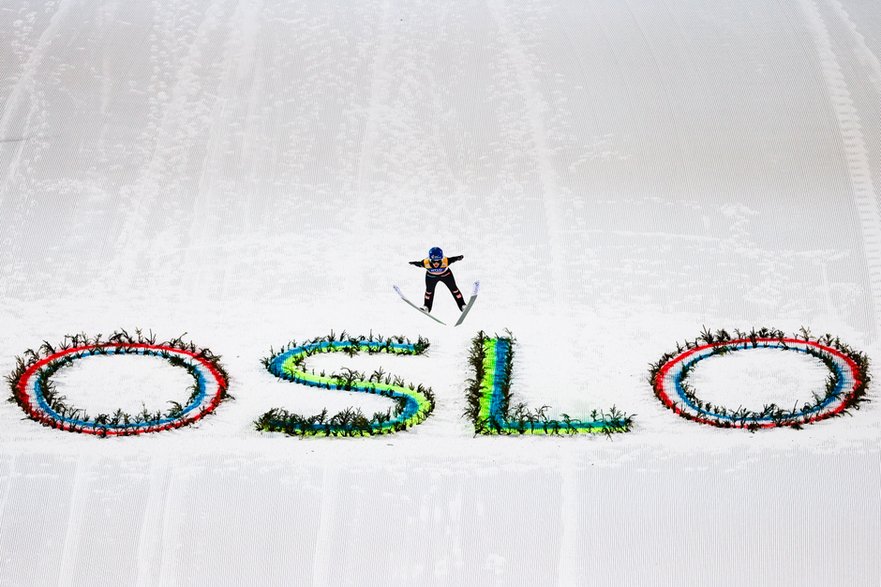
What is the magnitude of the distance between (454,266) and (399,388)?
71.9 inches

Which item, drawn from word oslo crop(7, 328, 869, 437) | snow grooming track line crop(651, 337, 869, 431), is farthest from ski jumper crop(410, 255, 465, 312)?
snow grooming track line crop(651, 337, 869, 431)

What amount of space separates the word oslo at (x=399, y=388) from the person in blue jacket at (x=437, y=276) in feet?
1.68

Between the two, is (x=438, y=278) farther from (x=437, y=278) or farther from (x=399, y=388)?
(x=399, y=388)

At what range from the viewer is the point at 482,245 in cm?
1243

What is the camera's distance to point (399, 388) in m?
10.5

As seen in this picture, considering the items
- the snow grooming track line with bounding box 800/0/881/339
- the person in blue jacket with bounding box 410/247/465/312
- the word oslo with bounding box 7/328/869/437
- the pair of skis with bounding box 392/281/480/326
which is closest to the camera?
the word oslo with bounding box 7/328/869/437

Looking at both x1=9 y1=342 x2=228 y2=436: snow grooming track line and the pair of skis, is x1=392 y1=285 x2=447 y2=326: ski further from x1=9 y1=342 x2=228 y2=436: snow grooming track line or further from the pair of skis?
x1=9 y1=342 x2=228 y2=436: snow grooming track line

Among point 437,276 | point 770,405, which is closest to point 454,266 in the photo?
point 437,276

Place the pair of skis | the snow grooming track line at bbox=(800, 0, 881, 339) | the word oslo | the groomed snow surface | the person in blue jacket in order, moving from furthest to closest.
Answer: the snow grooming track line at bbox=(800, 0, 881, 339), the person in blue jacket, the pair of skis, the word oslo, the groomed snow surface

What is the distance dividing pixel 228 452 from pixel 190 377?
37.8 inches

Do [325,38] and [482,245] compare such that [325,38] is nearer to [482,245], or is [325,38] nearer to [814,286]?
[482,245]

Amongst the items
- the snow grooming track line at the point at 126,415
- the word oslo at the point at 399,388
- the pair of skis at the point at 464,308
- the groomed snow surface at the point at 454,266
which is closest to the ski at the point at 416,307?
the pair of skis at the point at 464,308

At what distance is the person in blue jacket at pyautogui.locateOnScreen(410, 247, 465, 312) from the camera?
37.9ft

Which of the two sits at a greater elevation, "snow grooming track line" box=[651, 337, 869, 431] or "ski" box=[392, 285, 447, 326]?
"ski" box=[392, 285, 447, 326]
